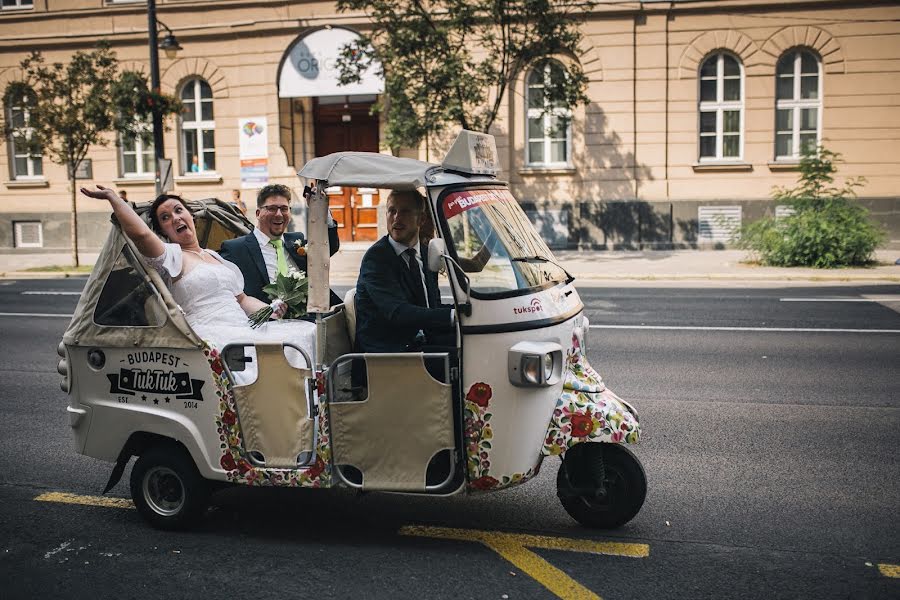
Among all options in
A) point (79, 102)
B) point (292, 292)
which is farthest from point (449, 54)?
point (292, 292)

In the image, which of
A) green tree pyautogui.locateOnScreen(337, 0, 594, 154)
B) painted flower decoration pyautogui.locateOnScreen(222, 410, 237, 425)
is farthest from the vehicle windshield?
green tree pyautogui.locateOnScreen(337, 0, 594, 154)

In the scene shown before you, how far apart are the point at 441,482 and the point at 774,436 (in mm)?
3107

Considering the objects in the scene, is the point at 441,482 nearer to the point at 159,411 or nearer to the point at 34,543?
the point at 159,411

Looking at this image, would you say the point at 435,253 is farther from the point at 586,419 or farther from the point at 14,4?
the point at 14,4

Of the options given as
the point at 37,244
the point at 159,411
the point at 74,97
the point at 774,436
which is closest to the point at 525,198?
the point at 74,97

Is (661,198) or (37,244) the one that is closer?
(661,198)

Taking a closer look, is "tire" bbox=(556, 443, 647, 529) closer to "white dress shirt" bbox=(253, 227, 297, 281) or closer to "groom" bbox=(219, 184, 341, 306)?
"groom" bbox=(219, 184, 341, 306)

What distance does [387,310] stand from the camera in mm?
4727

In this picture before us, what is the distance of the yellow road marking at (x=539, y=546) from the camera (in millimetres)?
4172

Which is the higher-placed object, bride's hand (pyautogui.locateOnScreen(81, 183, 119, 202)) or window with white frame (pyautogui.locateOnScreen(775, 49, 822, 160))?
window with white frame (pyautogui.locateOnScreen(775, 49, 822, 160))

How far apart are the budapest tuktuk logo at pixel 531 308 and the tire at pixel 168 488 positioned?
6.63 feet

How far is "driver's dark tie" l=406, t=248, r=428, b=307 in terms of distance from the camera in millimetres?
5043

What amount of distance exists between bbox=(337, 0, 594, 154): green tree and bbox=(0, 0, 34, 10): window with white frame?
13671 mm

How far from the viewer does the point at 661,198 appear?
76.3 feet
